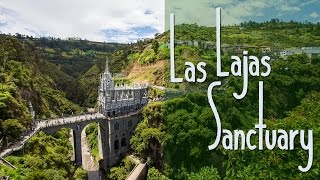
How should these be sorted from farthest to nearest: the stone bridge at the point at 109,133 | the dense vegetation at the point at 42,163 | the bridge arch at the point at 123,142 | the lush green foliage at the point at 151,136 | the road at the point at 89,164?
the bridge arch at the point at 123,142 < the road at the point at 89,164 < the stone bridge at the point at 109,133 < the lush green foliage at the point at 151,136 < the dense vegetation at the point at 42,163

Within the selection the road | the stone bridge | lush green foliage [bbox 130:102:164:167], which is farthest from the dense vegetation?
lush green foliage [bbox 130:102:164:167]

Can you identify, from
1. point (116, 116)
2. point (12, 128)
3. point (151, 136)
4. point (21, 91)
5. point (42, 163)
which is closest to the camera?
point (42, 163)

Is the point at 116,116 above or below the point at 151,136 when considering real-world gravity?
above

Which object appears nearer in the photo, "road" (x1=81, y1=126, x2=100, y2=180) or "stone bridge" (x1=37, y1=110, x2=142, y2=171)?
"stone bridge" (x1=37, y1=110, x2=142, y2=171)

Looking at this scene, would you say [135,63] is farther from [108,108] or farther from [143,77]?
[108,108]

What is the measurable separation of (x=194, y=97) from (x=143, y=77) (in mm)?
14415

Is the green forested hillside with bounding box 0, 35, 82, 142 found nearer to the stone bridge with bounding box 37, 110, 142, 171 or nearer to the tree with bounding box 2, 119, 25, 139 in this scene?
the tree with bounding box 2, 119, 25, 139

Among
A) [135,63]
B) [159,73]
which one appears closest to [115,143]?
[159,73]

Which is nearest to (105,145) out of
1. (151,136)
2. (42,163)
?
(151,136)

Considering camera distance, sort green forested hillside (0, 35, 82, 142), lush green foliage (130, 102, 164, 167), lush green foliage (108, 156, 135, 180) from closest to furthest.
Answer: green forested hillside (0, 35, 82, 142) → lush green foliage (130, 102, 164, 167) → lush green foliage (108, 156, 135, 180)

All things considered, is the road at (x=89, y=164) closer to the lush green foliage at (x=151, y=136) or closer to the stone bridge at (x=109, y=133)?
the stone bridge at (x=109, y=133)

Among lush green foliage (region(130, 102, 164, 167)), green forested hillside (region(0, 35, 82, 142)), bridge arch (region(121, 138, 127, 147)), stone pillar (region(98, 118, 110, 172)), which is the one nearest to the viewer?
green forested hillside (region(0, 35, 82, 142))

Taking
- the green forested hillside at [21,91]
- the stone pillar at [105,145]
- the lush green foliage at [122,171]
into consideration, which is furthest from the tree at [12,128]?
the stone pillar at [105,145]

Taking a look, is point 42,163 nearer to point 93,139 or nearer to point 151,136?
point 151,136
